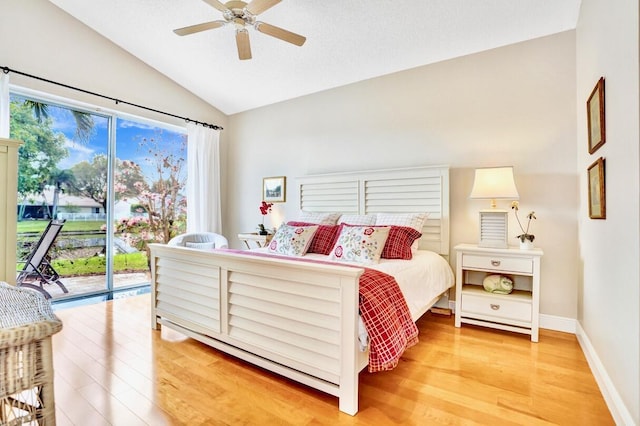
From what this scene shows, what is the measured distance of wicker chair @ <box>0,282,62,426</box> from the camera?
734 mm

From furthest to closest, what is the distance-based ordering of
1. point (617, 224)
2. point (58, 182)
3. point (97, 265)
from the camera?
point (97, 265) < point (58, 182) < point (617, 224)

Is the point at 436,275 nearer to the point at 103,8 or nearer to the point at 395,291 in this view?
the point at 395,291

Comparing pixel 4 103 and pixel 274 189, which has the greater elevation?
pixel 4 103

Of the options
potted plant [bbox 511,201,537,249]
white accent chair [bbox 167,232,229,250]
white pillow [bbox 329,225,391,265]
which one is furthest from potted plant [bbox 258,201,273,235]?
potted plant [bbox 511,201,537,249]

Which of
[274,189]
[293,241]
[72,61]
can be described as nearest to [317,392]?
[293,241]

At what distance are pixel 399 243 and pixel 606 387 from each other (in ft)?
5.12

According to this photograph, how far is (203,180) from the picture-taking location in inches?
192

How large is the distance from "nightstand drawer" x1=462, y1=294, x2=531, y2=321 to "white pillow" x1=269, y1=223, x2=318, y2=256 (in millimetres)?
1562

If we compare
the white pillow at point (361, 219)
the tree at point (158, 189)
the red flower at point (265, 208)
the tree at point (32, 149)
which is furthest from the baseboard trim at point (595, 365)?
the tree at point (32, 149)

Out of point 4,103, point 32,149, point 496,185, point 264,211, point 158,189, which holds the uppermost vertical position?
point 4,103

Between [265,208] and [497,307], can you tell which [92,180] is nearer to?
[265,208]

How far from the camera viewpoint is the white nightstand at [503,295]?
2652 mm

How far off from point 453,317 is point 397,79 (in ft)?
8.89

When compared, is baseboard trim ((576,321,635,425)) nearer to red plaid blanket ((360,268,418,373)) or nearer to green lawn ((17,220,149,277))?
red plaid blanket ((360,268,418,373))
